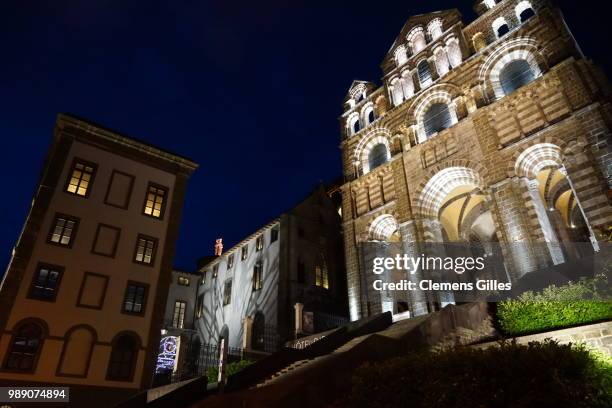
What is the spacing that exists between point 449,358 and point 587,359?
6.99 ft

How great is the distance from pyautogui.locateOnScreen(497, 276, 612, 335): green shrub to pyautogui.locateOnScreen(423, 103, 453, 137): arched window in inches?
531

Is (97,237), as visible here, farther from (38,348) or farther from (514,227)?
(514,227)

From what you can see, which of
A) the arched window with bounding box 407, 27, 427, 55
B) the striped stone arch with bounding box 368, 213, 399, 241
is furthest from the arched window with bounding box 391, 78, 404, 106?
the striped stone arch with bounding box 368, 213, 399, 241

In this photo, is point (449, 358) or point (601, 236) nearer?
point (449, 358)

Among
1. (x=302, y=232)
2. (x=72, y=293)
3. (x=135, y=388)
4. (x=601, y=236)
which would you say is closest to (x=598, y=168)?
(x=601, y=236)

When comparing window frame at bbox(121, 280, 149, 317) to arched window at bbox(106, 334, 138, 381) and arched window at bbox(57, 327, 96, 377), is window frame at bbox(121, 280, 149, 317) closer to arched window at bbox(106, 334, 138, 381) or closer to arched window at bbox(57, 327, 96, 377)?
arched window at bbox(106, 334, 138, 381)

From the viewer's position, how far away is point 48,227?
1906 cm

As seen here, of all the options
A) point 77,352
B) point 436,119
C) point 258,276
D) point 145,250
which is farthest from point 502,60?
point 77,352

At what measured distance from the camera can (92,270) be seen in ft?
63.5

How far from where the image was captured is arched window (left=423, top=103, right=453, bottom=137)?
24.3 meters

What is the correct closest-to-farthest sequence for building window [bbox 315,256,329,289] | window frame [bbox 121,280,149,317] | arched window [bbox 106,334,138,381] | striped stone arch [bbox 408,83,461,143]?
arched window [bbox 106,334,138,381] → window frame [bbox 121,280,149,317] → striped stone arch [bbox 408,83,461,143] → building window [bbox 315,256,329,289]

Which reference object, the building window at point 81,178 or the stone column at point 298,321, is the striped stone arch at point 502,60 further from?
the building window at point 81,178

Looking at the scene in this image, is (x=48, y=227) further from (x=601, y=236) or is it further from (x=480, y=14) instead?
(x=480, y=14)

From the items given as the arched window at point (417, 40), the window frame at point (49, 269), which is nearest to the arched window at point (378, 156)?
the arched window at point (417, 40)
